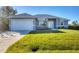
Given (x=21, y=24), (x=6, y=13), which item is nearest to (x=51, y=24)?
(x=21, y=24)

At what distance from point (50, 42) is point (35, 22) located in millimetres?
463

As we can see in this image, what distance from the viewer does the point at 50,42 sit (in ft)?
17.7

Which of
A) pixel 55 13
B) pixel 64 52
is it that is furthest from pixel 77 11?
pixel 64 52

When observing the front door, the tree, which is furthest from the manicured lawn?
the tree

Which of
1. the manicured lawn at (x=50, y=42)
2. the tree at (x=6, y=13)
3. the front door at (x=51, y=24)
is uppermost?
the tree at (x=6, y=13)

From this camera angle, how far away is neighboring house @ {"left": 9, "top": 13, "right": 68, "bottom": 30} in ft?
17.6

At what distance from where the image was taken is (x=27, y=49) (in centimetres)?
539

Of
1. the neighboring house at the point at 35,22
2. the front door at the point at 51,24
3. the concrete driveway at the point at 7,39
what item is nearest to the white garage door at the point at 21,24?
the neighboring house at the point at 35,22

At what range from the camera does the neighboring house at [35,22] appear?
5.36 meters

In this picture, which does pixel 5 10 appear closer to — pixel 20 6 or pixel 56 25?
pixel 20 6

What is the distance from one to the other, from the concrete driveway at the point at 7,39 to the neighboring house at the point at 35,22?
0.14 metres

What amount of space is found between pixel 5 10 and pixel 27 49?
825mm

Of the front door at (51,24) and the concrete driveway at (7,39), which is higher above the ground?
the front door at (51,24)

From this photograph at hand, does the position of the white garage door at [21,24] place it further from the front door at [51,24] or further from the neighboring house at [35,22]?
the front door at [51,24]
